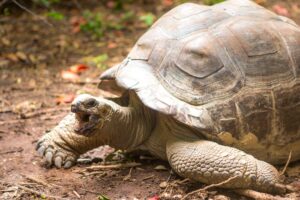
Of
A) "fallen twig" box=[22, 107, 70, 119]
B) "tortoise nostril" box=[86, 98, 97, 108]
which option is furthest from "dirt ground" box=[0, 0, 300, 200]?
"tortoise nostril" box=[86, 98, 97, 108]

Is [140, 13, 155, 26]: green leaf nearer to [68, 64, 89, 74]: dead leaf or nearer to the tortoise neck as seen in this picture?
[68, 64, 89, 74]: dead leaf

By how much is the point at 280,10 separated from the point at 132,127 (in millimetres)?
6177

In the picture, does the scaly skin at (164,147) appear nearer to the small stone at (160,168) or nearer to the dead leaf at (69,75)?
the small stone at (160,168)

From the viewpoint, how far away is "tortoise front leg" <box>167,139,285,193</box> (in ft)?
12.1

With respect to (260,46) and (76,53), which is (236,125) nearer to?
(260,46)

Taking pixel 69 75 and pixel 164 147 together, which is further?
pixel 69 75

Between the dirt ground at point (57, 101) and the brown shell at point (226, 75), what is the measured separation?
57 centimetres

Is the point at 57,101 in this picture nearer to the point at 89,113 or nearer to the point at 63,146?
the point at 63,146

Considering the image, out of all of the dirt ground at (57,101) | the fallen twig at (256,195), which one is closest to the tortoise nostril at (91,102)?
the dirt ground at (57,101)

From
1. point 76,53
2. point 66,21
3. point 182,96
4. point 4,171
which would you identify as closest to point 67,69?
point 76,53

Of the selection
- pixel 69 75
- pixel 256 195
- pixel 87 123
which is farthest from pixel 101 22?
pixel 256 195

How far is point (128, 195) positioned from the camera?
389cm

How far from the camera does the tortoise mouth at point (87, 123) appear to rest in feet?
12.8

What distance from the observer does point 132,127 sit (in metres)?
4.31
